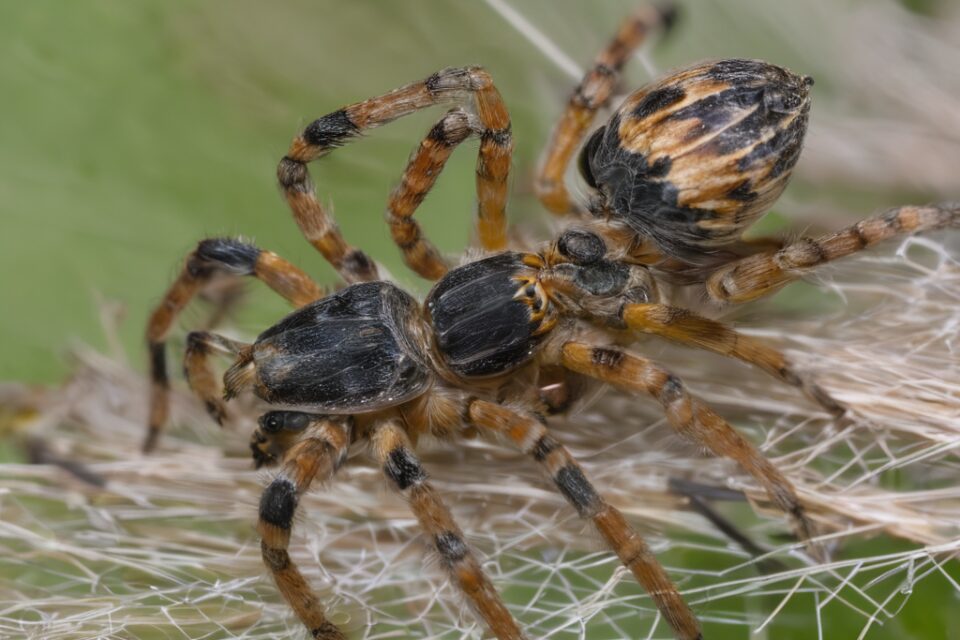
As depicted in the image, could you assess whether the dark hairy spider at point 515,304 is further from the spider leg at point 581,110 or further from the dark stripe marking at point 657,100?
the spider leg at point 581,110

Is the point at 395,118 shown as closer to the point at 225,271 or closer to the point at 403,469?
the point at 225,271

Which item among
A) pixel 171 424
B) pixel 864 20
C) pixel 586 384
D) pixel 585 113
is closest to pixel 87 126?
pixel 171 424

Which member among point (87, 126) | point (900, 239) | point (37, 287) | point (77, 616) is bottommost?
point (900, 239)

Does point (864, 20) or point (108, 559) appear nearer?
point (108, 559)

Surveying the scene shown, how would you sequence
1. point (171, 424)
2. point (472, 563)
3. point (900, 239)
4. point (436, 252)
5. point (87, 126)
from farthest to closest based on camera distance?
point (87, 126) → point (171, 424) → point (436, 252) → point (900, 239) → point (472, 563)

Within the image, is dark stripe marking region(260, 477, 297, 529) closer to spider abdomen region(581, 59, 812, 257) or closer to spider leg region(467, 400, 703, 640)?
spider leg region(467, 400, 703, 640)

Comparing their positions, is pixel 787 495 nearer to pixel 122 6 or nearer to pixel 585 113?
pixel 585 113

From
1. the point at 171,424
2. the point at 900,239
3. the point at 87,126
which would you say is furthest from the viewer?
the point at 87,126

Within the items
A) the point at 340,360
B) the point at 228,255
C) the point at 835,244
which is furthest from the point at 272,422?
the point at 835,244
